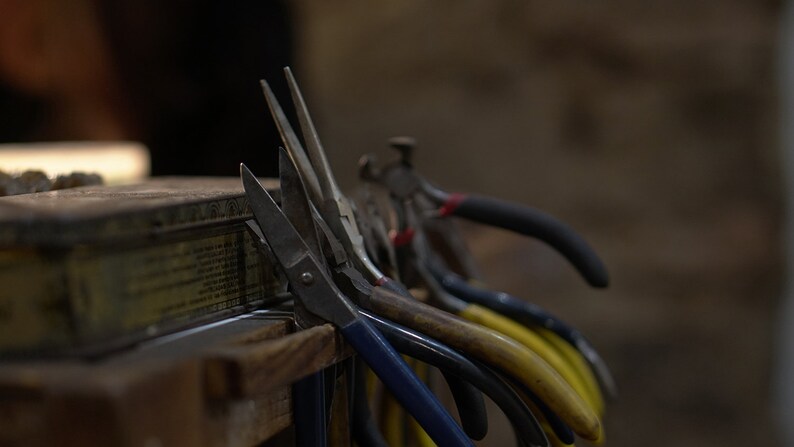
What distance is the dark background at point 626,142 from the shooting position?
5.21 feet

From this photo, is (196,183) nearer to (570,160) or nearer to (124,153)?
(124,153)

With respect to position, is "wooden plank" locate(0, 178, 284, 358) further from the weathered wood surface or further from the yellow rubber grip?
the yellow rubber grip

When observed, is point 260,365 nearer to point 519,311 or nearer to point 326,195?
point 326,195

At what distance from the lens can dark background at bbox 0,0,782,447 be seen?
1589 millimetres

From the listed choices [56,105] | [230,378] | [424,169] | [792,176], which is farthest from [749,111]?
[56,105]

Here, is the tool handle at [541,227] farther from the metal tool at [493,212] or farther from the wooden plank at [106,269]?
the wooden plank at [106,269]

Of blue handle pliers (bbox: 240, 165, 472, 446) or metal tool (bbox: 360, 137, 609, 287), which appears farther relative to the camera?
metal tool (bbox: 360, 137, 609, 287)

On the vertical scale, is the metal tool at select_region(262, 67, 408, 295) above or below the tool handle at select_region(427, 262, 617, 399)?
above

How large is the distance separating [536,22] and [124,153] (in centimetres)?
78

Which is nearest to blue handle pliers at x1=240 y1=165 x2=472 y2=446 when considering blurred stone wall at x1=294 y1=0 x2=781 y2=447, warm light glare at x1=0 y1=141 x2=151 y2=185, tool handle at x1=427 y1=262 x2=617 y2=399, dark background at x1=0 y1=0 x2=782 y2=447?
tool handle at x1=427 y1=262 x2=617 y2=399

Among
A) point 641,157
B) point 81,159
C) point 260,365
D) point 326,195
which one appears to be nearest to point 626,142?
point 641,157

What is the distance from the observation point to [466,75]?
1.70 meters

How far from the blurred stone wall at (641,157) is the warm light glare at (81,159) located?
0.52 m

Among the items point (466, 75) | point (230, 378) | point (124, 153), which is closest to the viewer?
point (230, 378)
